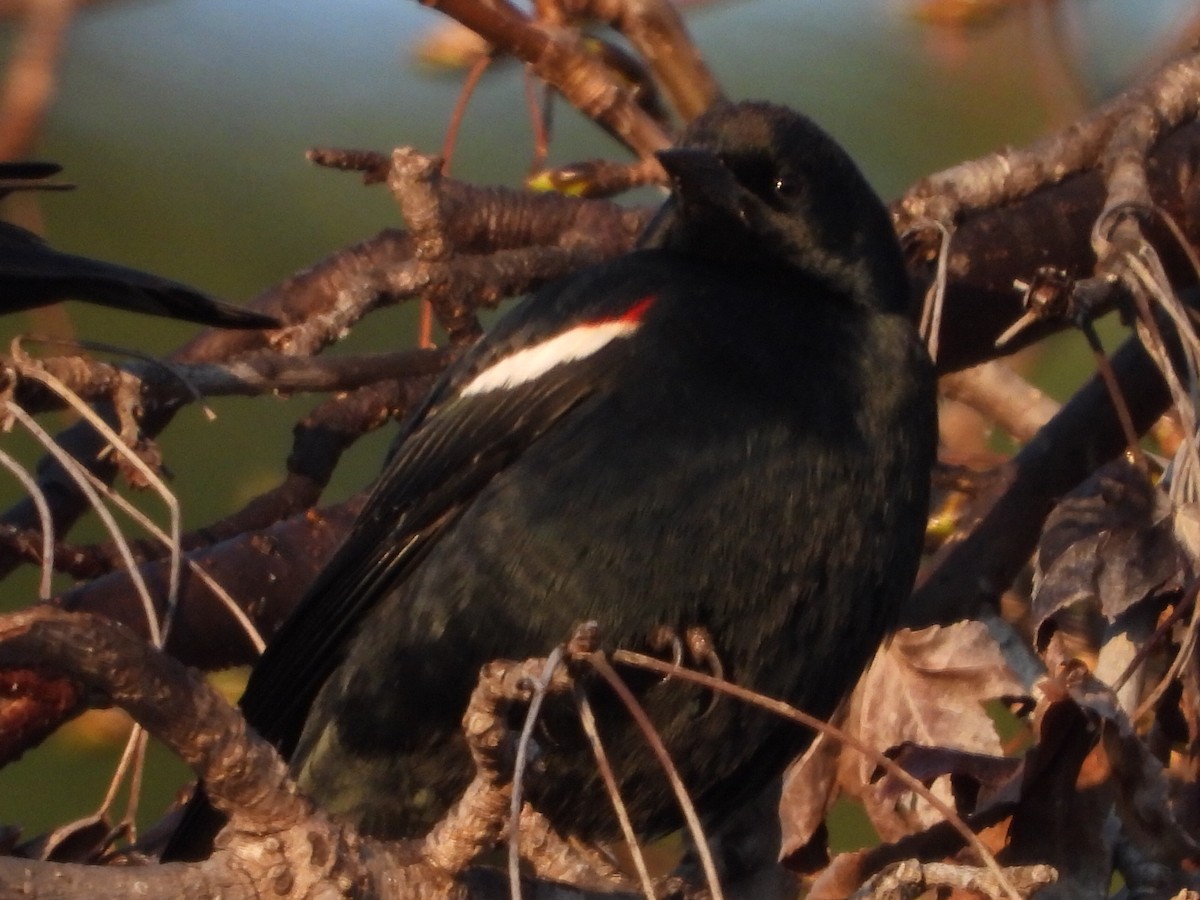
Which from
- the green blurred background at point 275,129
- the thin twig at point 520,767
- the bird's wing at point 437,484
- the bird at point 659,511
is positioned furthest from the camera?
the green blurred background at point 275,129

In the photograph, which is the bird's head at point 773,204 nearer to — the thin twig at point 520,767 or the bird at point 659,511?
the bird at point 659,511

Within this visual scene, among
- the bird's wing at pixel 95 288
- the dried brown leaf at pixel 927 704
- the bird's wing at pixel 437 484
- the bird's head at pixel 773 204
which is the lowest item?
the dried brown leaf at pixel 927 704

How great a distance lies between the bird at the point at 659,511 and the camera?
249 cm

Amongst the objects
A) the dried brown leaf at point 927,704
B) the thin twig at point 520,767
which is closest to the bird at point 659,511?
the dried brown leaf at point 927,704

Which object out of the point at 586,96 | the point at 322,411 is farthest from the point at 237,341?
the point at 586,96

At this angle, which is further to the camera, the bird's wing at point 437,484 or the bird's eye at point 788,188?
the bird's eye at point 788,188

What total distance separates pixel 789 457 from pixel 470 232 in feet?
4.21

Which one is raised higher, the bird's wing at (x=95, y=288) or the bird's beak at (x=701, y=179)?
the bird's beak at (x=701, y=179)

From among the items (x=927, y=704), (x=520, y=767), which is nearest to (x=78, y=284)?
(x=520, y=767)

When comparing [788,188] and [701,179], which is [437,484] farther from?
[788,188]

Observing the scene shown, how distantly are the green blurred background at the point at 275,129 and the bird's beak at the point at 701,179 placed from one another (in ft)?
2.71

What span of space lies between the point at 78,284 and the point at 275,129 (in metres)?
1.87

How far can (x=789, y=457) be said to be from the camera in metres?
2.51

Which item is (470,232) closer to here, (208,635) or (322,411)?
(322,411)
